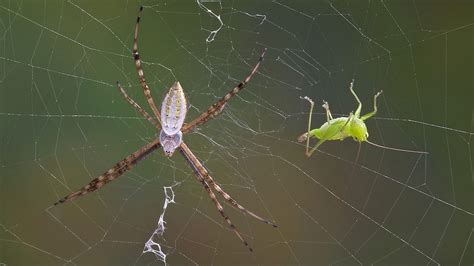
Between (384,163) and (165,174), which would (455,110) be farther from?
(165,174)

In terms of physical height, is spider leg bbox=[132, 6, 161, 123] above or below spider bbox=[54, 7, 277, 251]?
above

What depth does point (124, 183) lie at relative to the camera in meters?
6.47

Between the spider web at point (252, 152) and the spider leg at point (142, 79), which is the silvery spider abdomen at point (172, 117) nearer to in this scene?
the spider leg at point (142, 79)

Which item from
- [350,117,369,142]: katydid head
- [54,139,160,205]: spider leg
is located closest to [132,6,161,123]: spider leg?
[54,139,160,205]: spider leg

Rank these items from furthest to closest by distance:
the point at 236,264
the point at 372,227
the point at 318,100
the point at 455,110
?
the point at 455,110
the point at 372,227
the point at 236,264
the point at 318,100

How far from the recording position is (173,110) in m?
3.80

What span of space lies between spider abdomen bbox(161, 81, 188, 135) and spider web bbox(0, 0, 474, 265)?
5.02ft

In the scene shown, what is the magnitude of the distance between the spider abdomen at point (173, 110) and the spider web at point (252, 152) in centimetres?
153

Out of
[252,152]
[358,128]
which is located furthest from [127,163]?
[358,128]

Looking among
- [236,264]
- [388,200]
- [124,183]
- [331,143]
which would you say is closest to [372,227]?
[388,200]

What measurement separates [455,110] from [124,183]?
133 inches

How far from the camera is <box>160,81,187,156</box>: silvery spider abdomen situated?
365 centimetres

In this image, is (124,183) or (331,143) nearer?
(331,143)

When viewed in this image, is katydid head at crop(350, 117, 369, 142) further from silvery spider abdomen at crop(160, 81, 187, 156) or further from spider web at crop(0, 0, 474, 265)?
spider web at crop(0, 0, 474, 265)
